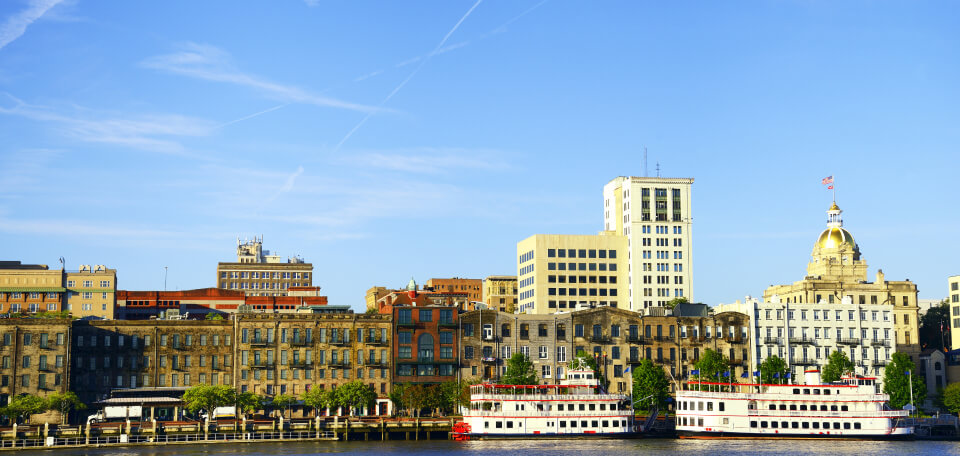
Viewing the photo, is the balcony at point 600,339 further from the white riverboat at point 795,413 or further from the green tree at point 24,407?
the green tree at point 24,407

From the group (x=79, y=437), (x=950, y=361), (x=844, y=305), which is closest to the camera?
(x=79, y=437)

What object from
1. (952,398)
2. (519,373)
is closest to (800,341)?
(952,398)

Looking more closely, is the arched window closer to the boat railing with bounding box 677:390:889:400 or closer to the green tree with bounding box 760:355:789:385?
the boat railing with bounding box 677:390:889:400

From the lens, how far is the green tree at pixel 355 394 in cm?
14175

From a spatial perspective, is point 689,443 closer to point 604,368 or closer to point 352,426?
point 604,368

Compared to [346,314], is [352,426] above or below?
below

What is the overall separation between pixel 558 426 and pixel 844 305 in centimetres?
5624

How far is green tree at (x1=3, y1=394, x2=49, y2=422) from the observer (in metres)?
133

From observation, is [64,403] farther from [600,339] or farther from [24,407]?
[600,339]

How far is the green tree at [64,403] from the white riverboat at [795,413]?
244 feet

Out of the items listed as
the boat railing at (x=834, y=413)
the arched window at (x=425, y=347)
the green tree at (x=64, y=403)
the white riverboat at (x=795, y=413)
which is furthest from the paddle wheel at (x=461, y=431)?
the green tree at (x=64, y=403)

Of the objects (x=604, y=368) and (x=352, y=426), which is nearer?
(x=352, y=426)

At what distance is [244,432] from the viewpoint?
12750 cm

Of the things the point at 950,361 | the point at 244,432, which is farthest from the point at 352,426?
the point at 950,361
